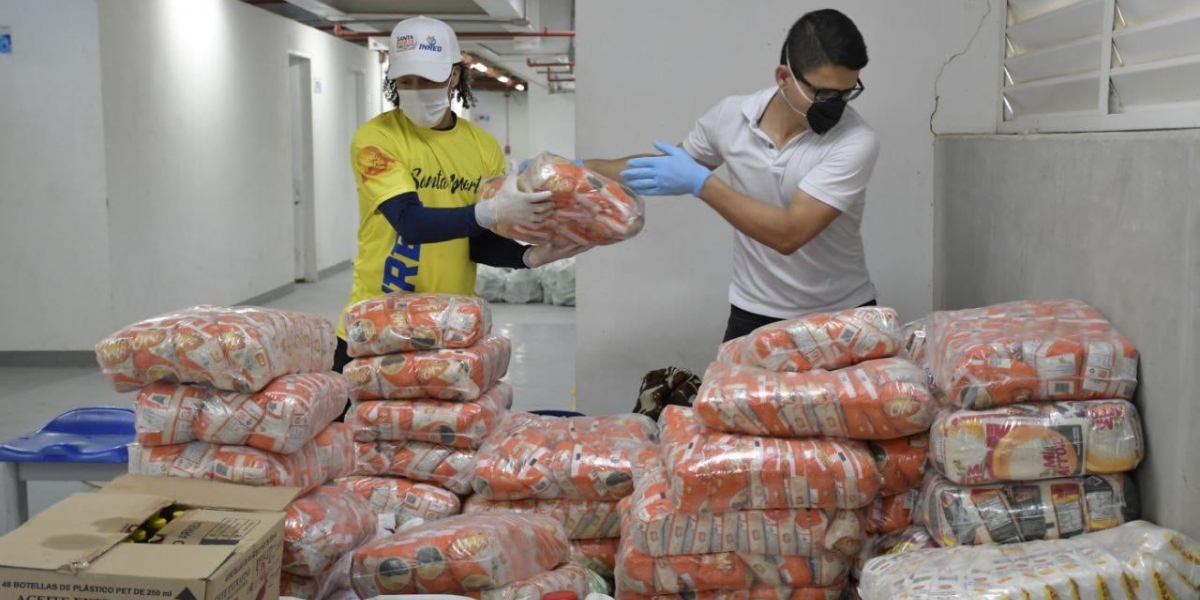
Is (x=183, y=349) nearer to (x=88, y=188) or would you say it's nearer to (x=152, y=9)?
(x=88, y=188)

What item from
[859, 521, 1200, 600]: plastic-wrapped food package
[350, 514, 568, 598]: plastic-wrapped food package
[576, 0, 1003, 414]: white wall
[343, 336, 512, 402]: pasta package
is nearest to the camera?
[859, 521, 1200, 600]: plastic-wrapped food package

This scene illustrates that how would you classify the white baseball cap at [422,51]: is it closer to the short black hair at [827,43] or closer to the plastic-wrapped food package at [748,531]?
the short black hair at [827,43]

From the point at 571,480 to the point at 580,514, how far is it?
98 mm

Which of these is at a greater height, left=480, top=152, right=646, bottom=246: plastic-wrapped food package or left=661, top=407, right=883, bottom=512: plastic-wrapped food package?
left=480, top=152, right=646, bottom=246: plastic-wrapped food package

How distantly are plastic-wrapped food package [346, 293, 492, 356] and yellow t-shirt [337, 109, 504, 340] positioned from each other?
16 cm

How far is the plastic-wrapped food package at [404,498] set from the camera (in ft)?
9.04

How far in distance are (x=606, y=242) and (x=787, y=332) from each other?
0.60m

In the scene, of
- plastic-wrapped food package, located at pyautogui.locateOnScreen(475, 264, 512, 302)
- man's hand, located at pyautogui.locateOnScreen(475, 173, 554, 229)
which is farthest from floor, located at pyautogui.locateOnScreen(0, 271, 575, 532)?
man's hand, located at pyautogui.locateOnScreen(475, 173, 554, 229)

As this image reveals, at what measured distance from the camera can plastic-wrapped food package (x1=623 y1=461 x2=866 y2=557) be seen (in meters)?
2.11

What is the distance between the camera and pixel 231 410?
220 cm

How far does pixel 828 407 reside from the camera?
2.07 meters

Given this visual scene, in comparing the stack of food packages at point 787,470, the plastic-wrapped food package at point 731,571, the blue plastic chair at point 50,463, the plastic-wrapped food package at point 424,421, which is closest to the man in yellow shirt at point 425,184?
the plastic-wrapped food package at point 424,421

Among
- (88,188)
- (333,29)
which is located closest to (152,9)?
(88,188)

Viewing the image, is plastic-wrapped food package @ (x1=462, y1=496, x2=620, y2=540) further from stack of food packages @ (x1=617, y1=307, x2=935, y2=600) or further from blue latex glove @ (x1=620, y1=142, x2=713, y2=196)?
blue latex glove @ (x1=620, y1=142, x2=713, y2=196)
